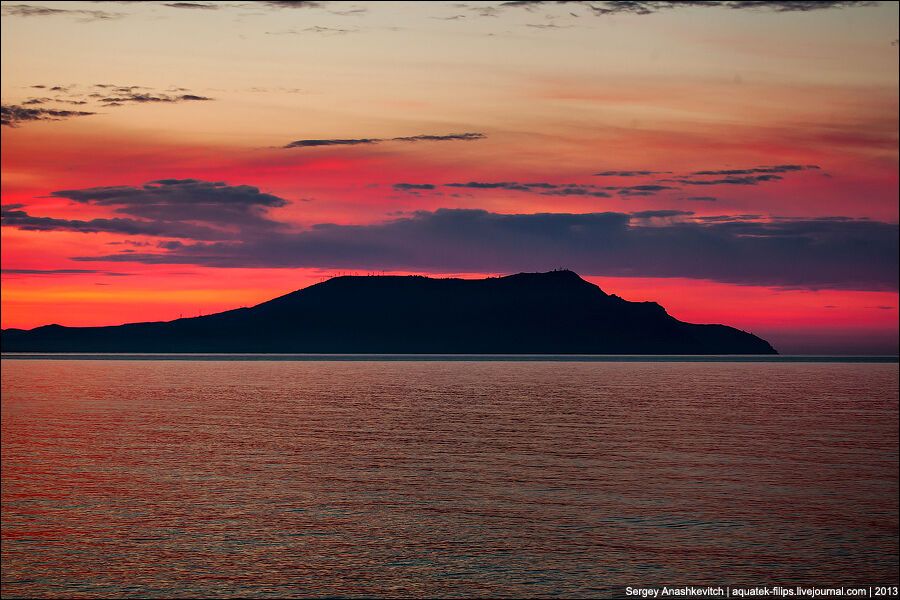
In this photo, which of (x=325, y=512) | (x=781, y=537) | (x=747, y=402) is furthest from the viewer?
(x=747, y=402)

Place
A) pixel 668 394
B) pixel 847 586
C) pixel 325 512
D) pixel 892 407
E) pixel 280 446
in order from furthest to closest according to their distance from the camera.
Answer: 1. pixel 668 394
2. pixel 892 407
3. pixel 280 446
4. pixel 325 512
5. pixel 847 586

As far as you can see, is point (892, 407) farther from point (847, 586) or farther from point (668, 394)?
point (847, 586)

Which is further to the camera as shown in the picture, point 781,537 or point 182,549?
point 781,537

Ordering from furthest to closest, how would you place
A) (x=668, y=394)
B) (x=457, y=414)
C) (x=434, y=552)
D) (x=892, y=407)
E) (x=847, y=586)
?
(x=668, y=394) < (x=892, y=407) < (x=457, y=414) < (x=434, y=552) < (x=847, y=586)

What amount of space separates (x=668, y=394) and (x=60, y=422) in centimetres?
9527

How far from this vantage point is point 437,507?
44250 millimetres

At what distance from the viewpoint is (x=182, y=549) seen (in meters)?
36.7

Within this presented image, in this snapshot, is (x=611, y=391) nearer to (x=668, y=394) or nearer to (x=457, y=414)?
(x=668, y=394)

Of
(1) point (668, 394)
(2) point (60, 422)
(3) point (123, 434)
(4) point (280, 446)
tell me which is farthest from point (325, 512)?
(1) point (668, 394)

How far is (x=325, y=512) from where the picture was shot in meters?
43.2

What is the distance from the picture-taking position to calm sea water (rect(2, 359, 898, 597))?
3359 cm

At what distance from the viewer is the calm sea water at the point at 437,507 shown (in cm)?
3359

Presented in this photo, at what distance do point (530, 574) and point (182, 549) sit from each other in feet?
44.9

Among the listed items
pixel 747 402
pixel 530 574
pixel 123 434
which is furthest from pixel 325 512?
pixel 747 402
